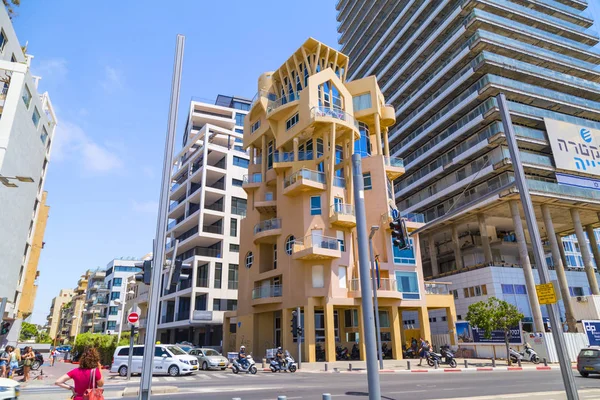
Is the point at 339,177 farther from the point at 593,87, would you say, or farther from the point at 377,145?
the point at 593,87

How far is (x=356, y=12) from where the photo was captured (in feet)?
255

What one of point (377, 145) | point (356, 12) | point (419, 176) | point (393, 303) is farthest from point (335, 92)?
point (356, 12)

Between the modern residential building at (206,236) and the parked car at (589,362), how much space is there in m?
34.7

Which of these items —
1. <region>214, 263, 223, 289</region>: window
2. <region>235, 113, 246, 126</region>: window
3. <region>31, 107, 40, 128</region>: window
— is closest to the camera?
<region>31, 107, 40, 128</region>: window

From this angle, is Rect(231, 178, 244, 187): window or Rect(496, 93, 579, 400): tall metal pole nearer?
Rect(496, 93, 579, 400): tall metal pole

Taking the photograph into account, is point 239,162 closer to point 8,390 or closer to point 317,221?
point 317,221

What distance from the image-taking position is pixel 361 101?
37.2 meters

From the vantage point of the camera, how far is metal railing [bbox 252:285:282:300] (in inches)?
1280

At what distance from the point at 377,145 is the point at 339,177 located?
5.11 meters

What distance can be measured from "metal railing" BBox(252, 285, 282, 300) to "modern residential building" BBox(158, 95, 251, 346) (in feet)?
42.5

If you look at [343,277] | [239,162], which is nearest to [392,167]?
[343,277]

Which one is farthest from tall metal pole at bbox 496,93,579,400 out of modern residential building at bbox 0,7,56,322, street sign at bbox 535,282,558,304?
modern residential building at bbox 0,7,56,322

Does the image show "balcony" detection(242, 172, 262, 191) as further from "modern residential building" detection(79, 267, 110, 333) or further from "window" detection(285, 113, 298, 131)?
"modern residential building" detection(79, 267, 110, 333)

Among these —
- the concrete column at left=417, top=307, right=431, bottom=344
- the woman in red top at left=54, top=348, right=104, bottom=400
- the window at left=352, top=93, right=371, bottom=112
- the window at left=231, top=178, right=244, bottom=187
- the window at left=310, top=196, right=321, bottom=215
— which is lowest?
the woman in red top at left=54, top=348, right=104, bottom=400
